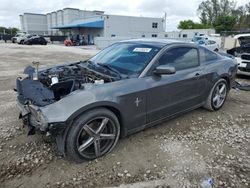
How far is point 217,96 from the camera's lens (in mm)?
4734

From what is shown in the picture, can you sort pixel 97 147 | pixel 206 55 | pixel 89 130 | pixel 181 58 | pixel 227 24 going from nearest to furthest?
pixel 89 130
pixel 97 147
pixel 181 58
pixel 206 55
pixel 227 24

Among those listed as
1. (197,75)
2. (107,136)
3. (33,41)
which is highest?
(33,41)

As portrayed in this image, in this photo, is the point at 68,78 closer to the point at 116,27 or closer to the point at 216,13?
the point at 116,27

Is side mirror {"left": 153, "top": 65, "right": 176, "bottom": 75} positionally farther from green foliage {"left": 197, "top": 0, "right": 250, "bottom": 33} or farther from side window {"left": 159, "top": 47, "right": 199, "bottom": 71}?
green foliage {"left": 197, "top": 0, "right": 250, "bottom": 33}

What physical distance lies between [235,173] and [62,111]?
89.0 inches

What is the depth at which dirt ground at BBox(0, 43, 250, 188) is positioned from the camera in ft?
8.93

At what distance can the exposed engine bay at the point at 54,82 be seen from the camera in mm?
2844

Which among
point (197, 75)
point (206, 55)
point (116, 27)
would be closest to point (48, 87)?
point (197, 75)

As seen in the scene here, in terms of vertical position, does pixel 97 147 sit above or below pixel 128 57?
below

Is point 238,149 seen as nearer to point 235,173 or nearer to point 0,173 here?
point 235,173

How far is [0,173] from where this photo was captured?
2.80 meters

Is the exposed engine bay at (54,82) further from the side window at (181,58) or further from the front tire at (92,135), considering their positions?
the side window at (181,58)

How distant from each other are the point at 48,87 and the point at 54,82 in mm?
125

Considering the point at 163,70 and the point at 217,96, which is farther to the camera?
the point at 217,96
